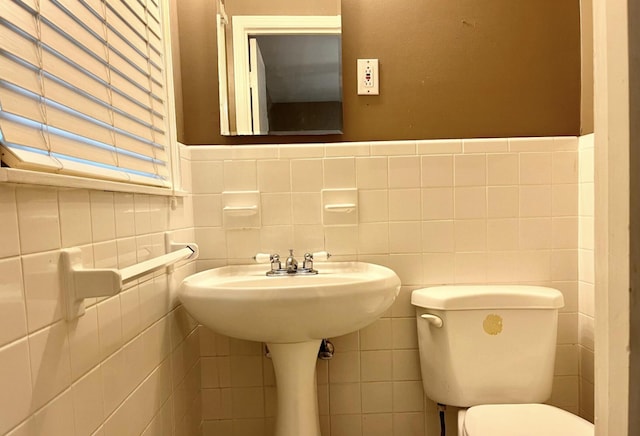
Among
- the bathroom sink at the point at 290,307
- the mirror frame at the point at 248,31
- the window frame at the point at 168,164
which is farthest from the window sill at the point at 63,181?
the mirror frame at the point at 248,31

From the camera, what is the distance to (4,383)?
1.69 ft

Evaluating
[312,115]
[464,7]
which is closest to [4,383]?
[312,115]

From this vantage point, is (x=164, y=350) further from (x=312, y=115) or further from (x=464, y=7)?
(x=464, y=7)

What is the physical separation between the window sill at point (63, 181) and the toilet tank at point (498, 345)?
3.14 ft

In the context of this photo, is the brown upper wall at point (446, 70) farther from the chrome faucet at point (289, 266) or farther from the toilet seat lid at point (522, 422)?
the toilet seat lid at point (522, 422)

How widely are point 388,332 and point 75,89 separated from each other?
1189mm

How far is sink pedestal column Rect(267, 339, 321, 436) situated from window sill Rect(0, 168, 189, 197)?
0.60 m

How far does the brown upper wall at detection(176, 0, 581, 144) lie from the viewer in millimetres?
1413

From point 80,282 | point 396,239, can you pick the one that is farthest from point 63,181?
point 396,239

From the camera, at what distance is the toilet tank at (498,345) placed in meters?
1.27

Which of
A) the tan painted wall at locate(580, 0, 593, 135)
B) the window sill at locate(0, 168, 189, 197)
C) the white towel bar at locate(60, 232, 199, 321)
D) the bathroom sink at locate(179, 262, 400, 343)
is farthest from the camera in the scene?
the tan painted wall at locate(580, 0, 593, 135)

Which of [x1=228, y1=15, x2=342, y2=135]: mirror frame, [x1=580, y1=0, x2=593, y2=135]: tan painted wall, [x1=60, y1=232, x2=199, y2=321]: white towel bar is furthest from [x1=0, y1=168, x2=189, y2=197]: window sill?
[x1=580, y1=0, x2=593, y2=135]: tan painted wall

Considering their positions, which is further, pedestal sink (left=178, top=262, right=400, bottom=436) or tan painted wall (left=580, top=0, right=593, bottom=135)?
tan painted wall (left=580, top=0, right=593, bottom=135)

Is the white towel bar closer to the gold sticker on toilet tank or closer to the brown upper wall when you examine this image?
the brown upper wall
